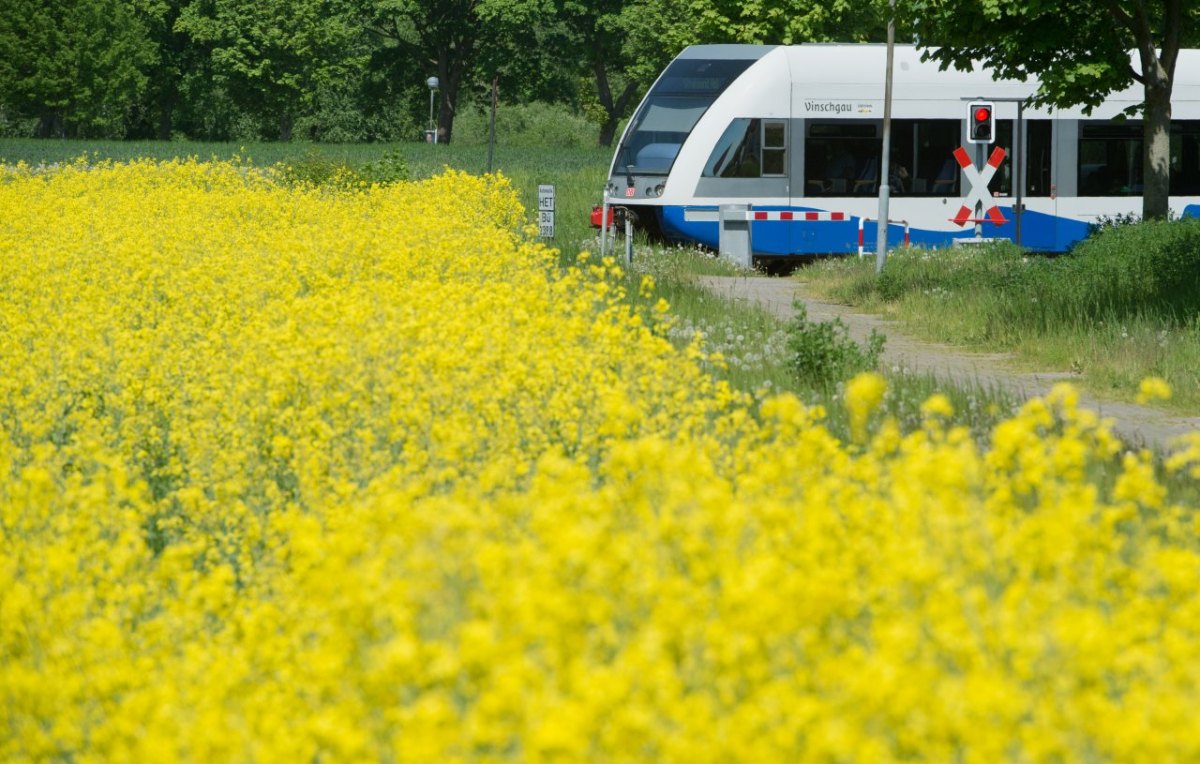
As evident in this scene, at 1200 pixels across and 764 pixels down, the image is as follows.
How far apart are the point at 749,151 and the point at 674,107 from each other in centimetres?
124

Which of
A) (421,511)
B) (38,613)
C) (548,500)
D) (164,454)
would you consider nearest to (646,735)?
(421,511)

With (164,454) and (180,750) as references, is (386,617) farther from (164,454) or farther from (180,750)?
(164,454)

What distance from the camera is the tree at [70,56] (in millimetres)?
82438

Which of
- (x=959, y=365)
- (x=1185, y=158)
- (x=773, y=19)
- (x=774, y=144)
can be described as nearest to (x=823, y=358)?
(x=959, y=365)

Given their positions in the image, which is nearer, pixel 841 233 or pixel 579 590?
pixel 579 590

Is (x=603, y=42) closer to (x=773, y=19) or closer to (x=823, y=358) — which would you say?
(x=773, y=19)

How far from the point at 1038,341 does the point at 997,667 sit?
12.4 metres

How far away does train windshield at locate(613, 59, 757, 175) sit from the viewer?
1031 inches

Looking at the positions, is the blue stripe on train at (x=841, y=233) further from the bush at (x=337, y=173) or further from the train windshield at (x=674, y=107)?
the bush at (x=337, y=173)

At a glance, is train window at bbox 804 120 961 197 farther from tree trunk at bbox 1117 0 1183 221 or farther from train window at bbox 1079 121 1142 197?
tree trunk at bbox 1117 0 1183 221

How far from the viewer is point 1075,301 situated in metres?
17.3

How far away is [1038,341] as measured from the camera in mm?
15656

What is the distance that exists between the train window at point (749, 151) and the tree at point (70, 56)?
62167 millimetres

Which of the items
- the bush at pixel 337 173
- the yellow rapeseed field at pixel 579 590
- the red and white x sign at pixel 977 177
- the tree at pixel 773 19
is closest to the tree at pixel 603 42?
the tree at pixel 773 19
